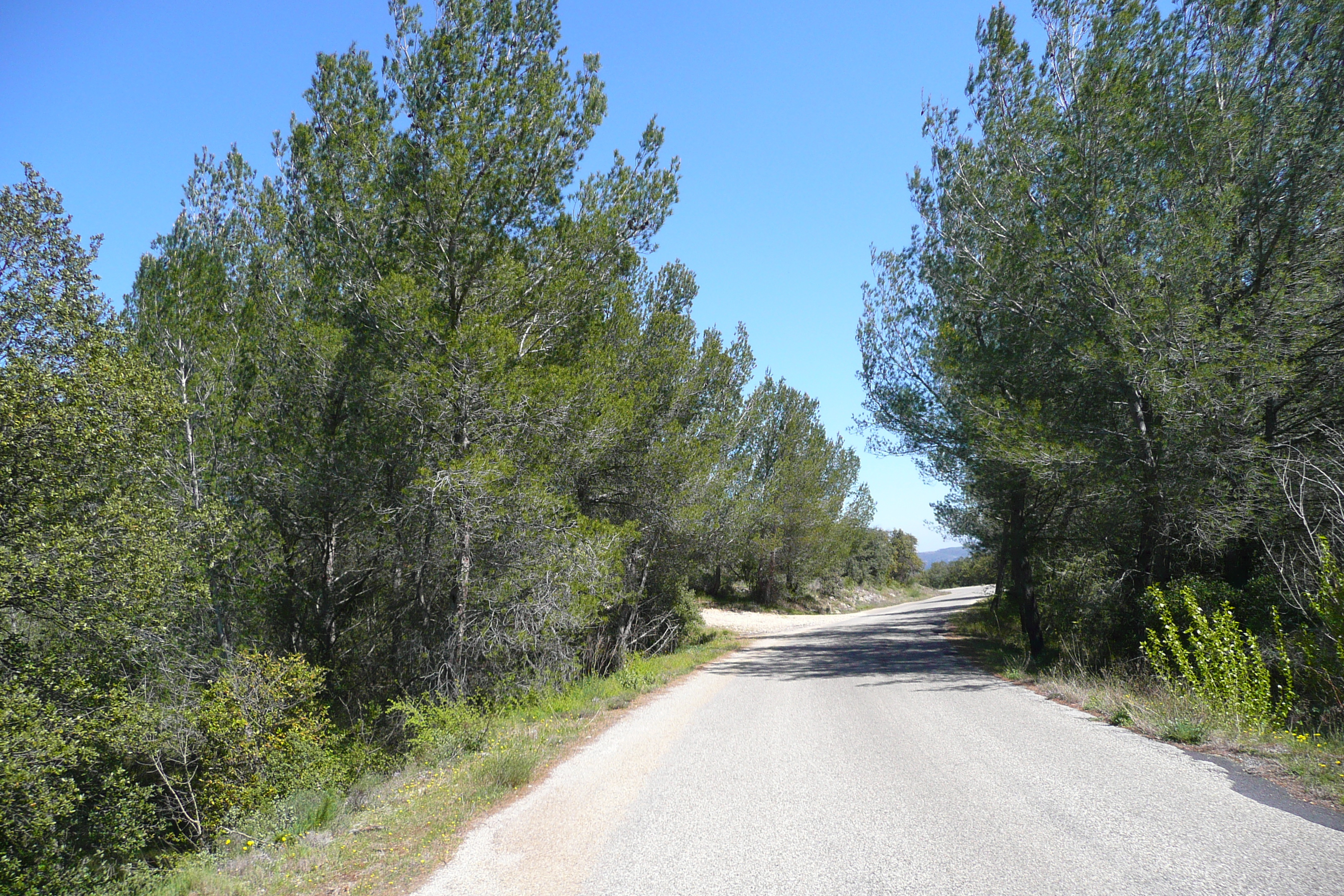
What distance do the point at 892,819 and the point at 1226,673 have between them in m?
5.48

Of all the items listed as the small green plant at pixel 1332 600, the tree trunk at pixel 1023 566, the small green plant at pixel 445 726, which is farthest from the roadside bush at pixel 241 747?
the tree trunk at pixel 1023 566

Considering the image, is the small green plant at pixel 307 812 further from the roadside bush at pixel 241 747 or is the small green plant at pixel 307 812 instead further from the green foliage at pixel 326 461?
the roadside bush at pixel 241 747

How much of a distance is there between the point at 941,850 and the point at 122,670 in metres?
10.7

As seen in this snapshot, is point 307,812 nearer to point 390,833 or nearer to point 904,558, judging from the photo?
point 390,833

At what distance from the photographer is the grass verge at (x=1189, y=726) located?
5.29 meters

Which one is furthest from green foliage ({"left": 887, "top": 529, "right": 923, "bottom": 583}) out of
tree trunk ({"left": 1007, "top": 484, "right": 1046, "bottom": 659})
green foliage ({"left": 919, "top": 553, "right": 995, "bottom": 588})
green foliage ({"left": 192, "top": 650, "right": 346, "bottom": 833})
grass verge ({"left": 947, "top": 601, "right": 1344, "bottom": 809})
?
green foliage ({"left": 192, "top": 650, "right": 346, "bottom": 833})

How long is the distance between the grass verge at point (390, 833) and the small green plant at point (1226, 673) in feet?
22.0

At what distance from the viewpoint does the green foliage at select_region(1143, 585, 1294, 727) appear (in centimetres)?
729

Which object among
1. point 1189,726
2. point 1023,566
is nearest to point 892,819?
point 1189,726

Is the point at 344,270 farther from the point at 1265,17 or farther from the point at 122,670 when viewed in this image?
the point at 1265,17

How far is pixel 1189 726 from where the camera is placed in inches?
269

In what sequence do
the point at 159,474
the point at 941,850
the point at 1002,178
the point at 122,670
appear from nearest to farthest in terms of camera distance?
the point at 941,850, the point at 122,670, the point at 159,474, the point at 1002,178

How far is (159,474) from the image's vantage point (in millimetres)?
10461

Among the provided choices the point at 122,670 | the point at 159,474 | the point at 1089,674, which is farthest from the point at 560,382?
the point at 1089,674
